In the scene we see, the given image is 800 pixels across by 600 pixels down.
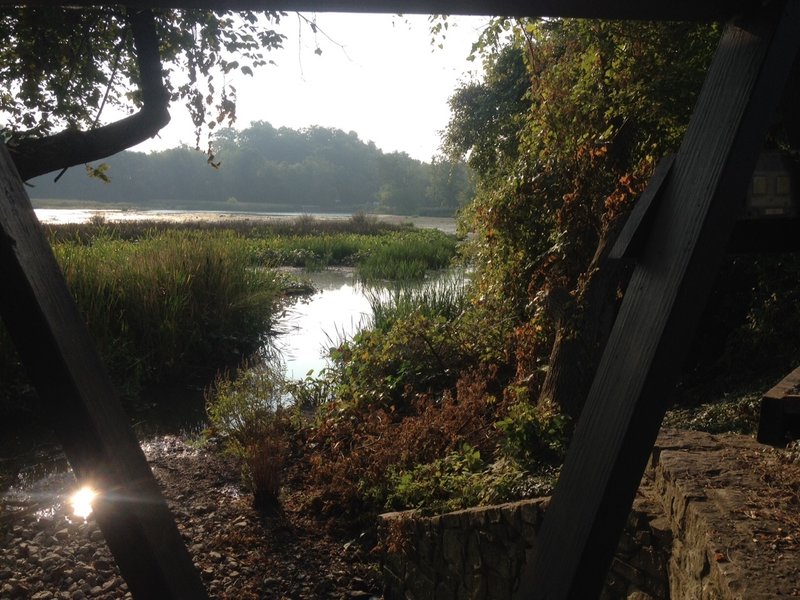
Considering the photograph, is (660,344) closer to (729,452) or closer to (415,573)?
(729,452)

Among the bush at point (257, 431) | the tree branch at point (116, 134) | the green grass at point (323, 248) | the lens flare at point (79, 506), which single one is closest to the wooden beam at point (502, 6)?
Result: the tree branch at point (116, 134)

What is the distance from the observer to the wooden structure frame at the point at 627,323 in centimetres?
120

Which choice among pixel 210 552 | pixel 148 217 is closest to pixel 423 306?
pixel 210 552

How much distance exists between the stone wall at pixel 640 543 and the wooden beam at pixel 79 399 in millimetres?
1448

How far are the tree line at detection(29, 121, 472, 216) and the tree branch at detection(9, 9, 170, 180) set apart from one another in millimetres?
56098

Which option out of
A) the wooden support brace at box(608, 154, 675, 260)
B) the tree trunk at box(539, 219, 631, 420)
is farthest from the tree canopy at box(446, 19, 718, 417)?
the wooden support brace at box(608, 154, 675, 260)

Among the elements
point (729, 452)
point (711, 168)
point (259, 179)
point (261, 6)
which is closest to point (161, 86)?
point (261, 6)

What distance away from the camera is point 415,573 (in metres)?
3.97

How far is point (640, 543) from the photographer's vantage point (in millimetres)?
2561

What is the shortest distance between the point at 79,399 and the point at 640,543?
6.90 feet

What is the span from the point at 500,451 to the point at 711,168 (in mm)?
3339

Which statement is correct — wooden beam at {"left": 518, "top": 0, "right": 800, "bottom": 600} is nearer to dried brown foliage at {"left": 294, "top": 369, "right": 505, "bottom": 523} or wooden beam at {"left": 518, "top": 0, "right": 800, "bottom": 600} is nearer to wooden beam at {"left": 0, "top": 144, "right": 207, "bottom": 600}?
wooden beam at {"left": 0, "top": 144, "right": 207, "bottom": 600}

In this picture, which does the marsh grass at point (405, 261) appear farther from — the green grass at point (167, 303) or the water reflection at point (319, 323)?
the green grass at point (167, 303)

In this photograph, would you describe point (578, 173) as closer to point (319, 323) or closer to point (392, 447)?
point (392, 447)
